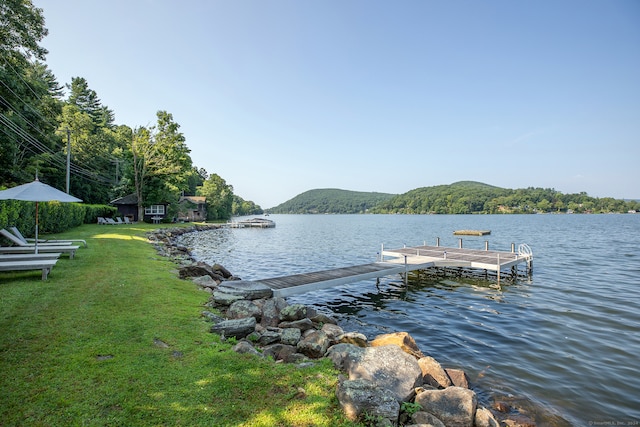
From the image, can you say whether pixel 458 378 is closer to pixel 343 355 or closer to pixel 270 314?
pixel 343 355

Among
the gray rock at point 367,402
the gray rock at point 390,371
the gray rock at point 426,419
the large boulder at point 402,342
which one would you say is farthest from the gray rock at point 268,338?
the gray rock at point 426,419

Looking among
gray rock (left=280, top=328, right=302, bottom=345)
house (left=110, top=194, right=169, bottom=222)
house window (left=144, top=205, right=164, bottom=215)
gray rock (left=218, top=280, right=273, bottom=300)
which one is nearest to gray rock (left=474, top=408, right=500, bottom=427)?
gray rock (left=280, top=328, right=302, bottom=345)

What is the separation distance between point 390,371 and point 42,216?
919 inches

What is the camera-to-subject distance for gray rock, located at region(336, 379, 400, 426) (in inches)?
154

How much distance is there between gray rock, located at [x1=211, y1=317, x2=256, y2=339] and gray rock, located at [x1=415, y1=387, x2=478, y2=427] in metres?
3.58

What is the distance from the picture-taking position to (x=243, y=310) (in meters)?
8.12

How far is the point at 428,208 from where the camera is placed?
161 m

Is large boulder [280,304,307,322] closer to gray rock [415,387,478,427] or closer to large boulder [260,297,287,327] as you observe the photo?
→ large boulder [260,297,287,327]

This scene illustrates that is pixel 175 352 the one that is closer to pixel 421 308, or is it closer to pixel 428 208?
pixel 421 308

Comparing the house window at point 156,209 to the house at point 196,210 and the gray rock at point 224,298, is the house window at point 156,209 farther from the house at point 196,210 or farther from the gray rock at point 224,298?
the gray rock at point 224,298

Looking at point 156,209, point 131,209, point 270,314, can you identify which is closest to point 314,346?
point 270,314

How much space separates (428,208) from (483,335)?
16044cm

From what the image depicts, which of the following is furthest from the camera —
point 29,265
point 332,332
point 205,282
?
point 205,282

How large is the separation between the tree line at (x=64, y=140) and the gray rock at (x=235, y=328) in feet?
92.7
